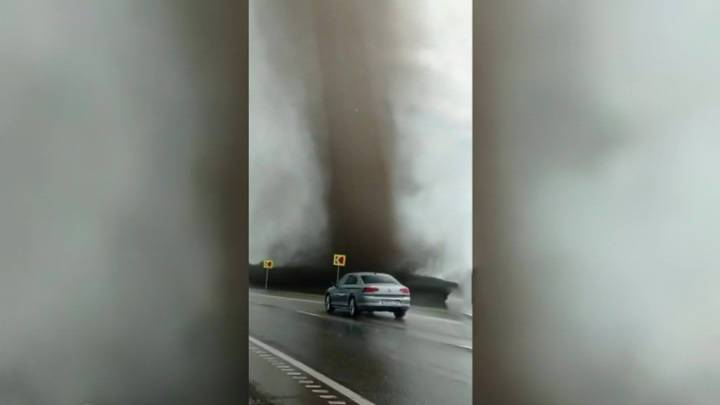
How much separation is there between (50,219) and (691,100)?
1511 mm

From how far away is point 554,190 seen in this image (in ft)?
5.52

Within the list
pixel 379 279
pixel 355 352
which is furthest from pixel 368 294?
pixel 355 352

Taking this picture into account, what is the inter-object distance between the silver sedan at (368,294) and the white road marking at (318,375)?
15 cm

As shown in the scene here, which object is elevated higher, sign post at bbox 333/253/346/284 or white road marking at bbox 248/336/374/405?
sign post at bbox 333/253/346/284

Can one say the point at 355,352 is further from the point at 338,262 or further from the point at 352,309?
the point at 338,262

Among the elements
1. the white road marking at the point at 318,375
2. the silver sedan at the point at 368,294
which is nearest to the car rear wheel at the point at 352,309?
the silver sedan at the point at 368,294

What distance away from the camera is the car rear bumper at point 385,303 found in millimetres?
1620

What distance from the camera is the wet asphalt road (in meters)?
1.61

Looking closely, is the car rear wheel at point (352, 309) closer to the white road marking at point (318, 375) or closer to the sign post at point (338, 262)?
the sign post at point (338, 262)

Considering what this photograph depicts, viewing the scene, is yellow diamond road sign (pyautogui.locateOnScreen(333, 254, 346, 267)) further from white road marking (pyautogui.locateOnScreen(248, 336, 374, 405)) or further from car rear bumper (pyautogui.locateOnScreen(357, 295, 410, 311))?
white road marking (pyautogui.locateOnScreen(248, 336, 374, 405))

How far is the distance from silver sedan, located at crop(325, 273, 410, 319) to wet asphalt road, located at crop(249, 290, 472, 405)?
0.10ft

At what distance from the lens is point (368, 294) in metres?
1.62

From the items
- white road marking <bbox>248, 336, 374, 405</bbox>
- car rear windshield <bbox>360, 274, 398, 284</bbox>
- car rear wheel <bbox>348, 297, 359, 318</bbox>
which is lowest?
white road marking <bbox>248, 336, 374, 405</bbox>

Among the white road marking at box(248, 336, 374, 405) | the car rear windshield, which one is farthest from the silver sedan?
the white road marking at box(248, 336, 374, 405)
